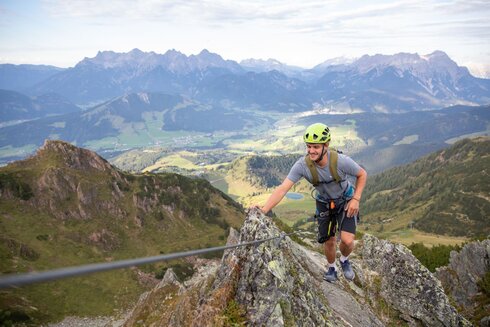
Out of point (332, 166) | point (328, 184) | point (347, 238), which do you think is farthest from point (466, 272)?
point (332, 166)

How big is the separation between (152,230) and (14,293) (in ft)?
193

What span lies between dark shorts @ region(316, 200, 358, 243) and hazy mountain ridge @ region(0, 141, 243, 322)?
324 ft

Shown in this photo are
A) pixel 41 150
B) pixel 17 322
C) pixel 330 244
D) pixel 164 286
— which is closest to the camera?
pixel 330 244

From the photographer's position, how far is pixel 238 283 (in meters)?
13.1

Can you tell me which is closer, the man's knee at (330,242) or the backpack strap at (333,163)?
the backpack strap at (333,163)

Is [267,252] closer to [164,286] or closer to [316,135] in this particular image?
[316,135]

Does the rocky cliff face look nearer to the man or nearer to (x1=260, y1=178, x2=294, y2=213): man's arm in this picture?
(x1=260, y1=178, x2=294, y2=213): man's arm

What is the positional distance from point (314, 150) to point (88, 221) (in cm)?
14438

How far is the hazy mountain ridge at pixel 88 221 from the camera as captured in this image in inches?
4097

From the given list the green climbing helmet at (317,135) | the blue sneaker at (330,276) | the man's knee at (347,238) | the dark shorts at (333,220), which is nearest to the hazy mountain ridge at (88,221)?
the blue sneaker at (330,276)

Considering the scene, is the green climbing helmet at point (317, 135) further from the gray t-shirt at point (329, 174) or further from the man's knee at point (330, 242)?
the man's knee at point (330, 242)

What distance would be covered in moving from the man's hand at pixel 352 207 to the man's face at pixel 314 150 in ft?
8.22


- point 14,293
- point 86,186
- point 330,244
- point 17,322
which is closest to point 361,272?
point 330,244

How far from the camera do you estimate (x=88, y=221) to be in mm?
A: 139375
